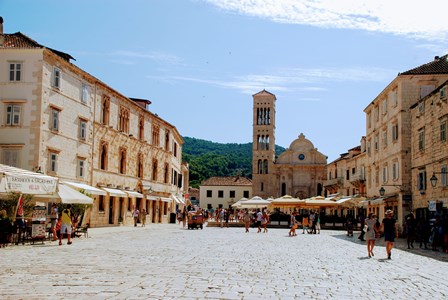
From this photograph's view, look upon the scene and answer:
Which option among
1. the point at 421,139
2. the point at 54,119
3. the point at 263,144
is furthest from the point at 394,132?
the point at 263,144

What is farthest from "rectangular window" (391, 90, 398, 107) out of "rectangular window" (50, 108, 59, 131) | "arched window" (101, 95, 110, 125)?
"rectangular window" (50, 108, 59, 131)

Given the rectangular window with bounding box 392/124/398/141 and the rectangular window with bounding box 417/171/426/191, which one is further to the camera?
the rectangular window with bounding box 392/124/398/141

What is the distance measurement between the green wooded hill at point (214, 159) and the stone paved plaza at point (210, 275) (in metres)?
108

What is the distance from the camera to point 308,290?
10375mm

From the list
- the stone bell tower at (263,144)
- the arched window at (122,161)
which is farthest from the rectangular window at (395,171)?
the stone bell tower at (263,144)

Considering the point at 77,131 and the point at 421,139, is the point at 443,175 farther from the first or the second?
the point at 77,131

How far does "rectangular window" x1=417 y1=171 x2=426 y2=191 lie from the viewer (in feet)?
99.4

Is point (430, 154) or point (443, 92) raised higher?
point (443, 92)

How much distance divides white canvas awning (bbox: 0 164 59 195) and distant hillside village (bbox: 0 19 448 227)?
0.44m

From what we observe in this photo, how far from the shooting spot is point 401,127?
34750mm

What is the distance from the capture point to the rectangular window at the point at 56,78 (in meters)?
32.1

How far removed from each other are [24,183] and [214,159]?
121060 millimetres

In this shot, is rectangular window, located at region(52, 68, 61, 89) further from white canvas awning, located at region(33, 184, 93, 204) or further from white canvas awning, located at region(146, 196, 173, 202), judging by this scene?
white canvas awning, located at region(146, 196, 173, 202)

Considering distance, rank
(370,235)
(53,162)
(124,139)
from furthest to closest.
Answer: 1. (124,139)
2. (53,162)
3. (370,235)
